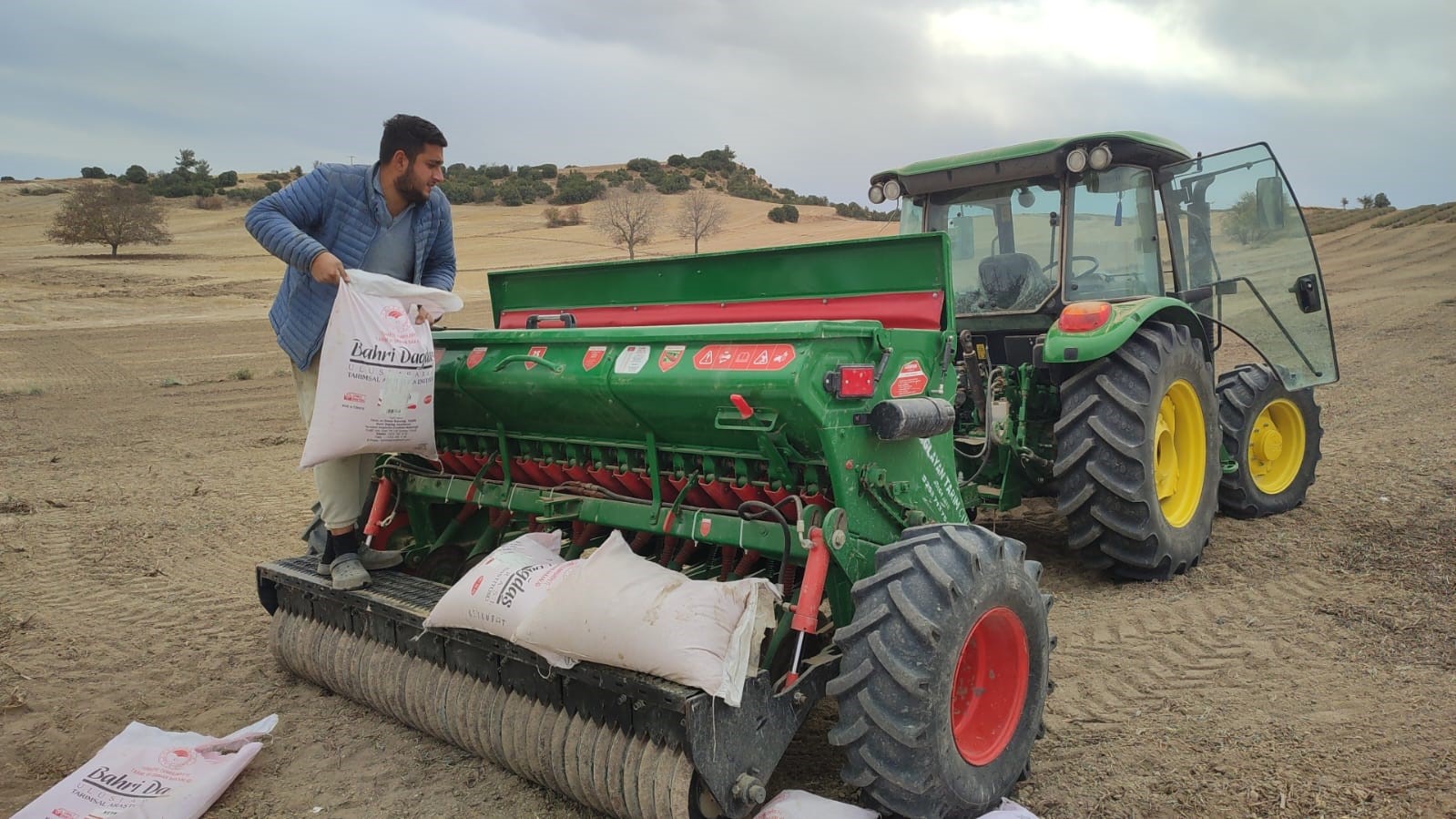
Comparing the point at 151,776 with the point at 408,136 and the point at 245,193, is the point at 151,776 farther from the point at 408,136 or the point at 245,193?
the point at 245,193

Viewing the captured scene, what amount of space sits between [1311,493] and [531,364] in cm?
551

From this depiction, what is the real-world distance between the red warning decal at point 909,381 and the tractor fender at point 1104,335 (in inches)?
58.5

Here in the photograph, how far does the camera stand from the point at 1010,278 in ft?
18.0

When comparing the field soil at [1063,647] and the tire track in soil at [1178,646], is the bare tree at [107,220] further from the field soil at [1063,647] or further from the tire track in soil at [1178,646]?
the tire track in soil at [1178,646]

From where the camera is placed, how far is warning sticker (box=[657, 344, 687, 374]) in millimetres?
3162

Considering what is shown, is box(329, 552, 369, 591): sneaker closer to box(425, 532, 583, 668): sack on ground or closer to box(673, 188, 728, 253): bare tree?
box(425, 532, 583, 668): sack on ground

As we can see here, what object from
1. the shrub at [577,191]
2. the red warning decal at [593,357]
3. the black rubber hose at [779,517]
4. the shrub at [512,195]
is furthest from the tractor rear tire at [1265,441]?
the shrub at [512,195]

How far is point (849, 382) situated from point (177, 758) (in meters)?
2.51

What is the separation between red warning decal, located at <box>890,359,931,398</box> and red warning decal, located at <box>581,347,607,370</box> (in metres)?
0.97

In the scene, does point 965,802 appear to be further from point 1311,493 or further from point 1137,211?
point 1311,493

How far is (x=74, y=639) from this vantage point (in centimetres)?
466

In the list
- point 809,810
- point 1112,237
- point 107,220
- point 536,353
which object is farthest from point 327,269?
point 107,220

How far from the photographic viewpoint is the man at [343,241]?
3.54 m

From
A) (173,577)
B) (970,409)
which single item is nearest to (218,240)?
(173,577)
